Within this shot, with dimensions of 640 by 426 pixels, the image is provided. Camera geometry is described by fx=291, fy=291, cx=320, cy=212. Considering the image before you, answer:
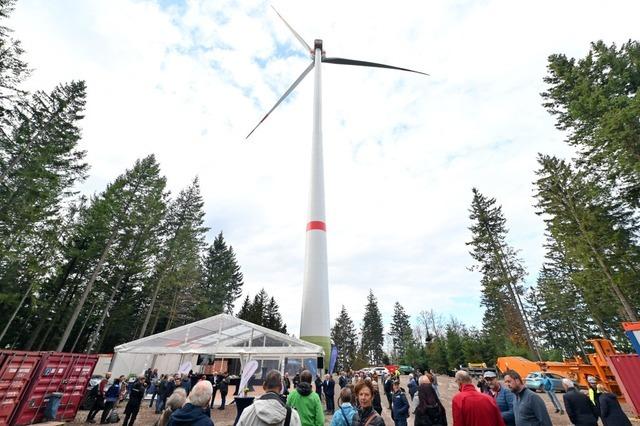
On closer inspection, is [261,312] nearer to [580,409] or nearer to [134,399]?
[134,399]

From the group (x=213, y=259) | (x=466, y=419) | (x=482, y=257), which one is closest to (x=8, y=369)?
(x=466, y=419)

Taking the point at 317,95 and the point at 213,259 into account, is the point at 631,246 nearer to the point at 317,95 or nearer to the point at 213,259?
the point at 317,95

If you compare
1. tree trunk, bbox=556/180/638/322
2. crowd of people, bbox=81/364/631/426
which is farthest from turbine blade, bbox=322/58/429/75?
crowd of people, bbox=81/364/631/426

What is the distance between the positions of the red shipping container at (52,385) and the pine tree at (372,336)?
61.7m

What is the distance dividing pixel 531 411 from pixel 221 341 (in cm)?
1475

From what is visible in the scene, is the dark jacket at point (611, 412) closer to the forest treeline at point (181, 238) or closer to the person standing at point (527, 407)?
the person standing at point (527, 407)

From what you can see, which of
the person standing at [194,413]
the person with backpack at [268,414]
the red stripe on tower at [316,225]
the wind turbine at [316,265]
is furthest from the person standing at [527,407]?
the red stripe on tower at [316,225]

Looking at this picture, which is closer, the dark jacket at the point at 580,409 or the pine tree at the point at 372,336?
the dark jacket at the point at 580,409

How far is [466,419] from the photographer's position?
345cm

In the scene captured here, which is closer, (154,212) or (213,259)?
(154,212)

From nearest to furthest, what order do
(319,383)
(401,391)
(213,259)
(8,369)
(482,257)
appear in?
(401,391)
(8,369)
(319,383)
(482,257)
(213,259)

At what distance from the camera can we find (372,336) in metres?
67.9

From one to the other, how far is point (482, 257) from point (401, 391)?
27601 millimetres

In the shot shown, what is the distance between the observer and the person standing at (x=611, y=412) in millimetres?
5441
